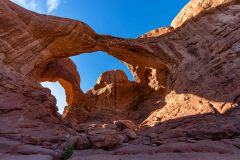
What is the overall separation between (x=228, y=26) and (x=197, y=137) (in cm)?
1378

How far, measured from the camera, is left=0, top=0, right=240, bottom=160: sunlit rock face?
11.1 meters

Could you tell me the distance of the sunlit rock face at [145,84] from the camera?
36.4 ft

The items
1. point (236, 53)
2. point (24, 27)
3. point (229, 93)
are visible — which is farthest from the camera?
point (24, 27)

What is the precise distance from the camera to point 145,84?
100 feet

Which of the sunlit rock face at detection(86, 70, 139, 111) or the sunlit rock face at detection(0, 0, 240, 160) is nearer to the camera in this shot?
the sunlit rock face at detection(0, 0, 240, 160)

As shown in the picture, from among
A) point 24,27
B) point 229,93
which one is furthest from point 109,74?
point 229,93

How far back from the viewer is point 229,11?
23.5 m

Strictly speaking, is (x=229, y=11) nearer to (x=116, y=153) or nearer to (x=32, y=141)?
(x=116, y=153)

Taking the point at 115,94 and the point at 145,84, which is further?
the point at 115,94

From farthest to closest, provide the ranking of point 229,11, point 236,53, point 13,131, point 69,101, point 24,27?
point 69,101 → point 229,11 → point 24,27 → point 236,53 → point 13,131

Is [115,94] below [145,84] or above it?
above

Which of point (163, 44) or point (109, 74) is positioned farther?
point (109, 74)

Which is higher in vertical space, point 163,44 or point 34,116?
point 163,44

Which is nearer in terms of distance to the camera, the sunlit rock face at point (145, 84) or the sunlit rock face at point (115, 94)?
the sunlit rock face at point (145, 84)
